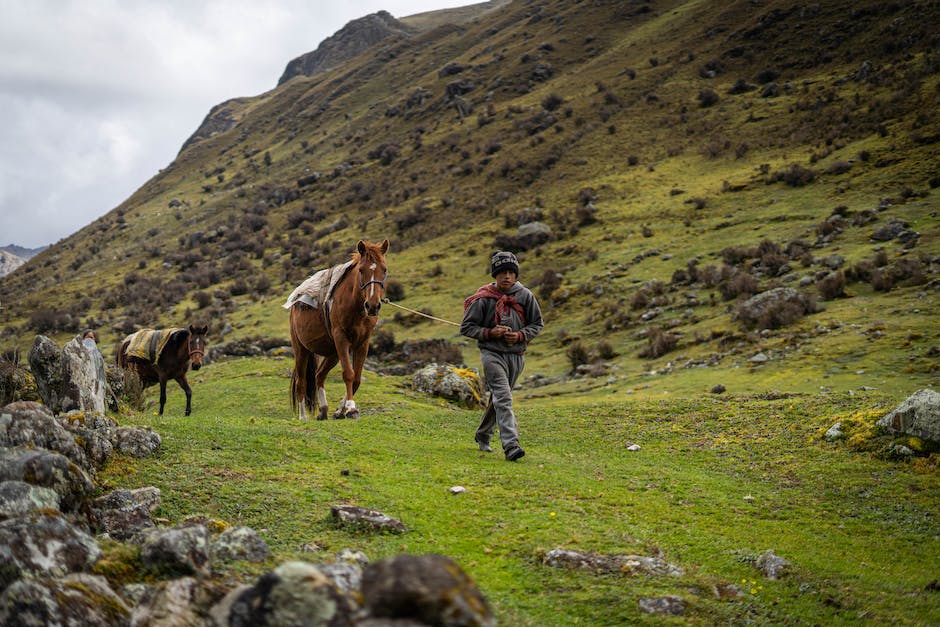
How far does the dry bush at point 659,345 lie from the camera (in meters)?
22.0

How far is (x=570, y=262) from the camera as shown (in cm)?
3831

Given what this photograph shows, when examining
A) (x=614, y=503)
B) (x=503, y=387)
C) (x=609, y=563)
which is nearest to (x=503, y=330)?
(x=503, y=387)

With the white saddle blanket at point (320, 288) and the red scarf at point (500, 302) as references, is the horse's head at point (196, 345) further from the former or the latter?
the red scarf at point (500, 302)

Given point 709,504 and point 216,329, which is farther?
point 216,329

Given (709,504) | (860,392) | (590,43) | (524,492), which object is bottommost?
(860,392)

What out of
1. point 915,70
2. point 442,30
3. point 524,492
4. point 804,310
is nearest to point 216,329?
point 804,310

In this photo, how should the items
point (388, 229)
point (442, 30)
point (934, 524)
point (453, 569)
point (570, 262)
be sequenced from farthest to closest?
point (442, 30), point (388, 229), point (570, 262), point (934, 524), point (453, 569)

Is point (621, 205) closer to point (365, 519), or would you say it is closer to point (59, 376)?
point (59, 376)

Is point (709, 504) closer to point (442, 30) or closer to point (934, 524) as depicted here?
point (934, 524)

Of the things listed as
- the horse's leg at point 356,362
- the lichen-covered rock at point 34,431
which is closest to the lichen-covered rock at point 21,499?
the lichen-covered rock at point 34,431

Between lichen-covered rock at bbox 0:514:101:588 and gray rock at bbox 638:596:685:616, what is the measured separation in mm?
3825

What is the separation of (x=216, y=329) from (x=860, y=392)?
39691 millimetres

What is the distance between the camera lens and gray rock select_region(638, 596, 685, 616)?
4.49m

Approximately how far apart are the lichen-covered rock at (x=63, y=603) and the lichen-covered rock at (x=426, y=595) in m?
1.57
